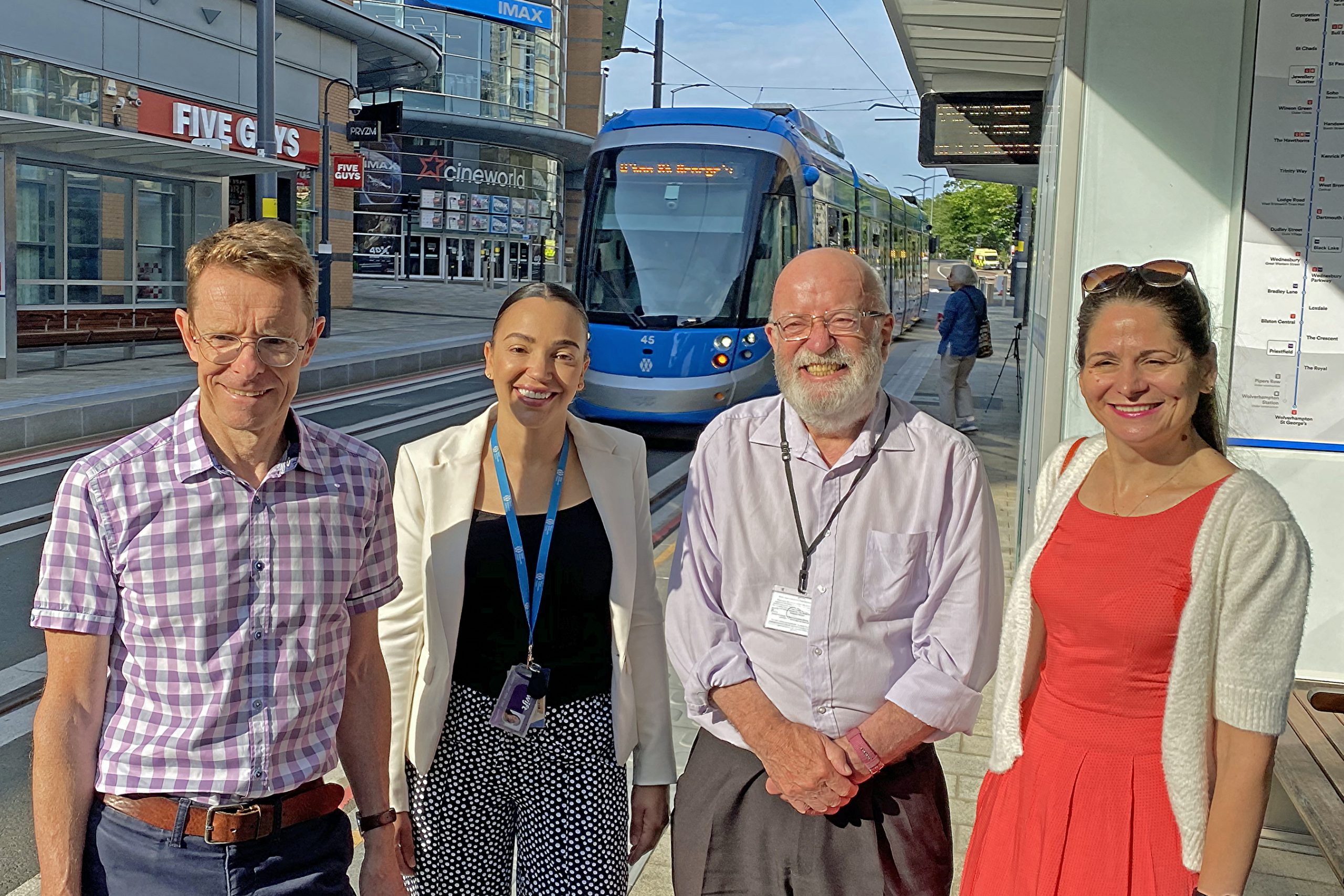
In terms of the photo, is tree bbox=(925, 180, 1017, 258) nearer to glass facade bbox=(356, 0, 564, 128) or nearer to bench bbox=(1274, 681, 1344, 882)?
glass facade bbox=(356, 0, 564, 128)

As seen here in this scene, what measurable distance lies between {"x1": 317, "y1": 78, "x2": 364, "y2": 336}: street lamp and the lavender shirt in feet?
69.6

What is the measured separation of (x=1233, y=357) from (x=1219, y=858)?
2.76 m

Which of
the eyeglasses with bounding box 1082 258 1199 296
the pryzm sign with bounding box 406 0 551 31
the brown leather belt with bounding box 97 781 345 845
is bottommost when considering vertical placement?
the brown leather belt with bounding box 97 781 345 845

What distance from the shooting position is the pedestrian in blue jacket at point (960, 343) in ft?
46.0

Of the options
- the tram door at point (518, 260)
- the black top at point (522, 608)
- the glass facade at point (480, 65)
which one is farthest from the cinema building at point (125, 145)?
the tram door at point (518, 260)

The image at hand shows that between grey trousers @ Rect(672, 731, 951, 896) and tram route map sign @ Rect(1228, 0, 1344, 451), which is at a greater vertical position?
tram route map sign @ Rect(1228, 0, 1344, 451)

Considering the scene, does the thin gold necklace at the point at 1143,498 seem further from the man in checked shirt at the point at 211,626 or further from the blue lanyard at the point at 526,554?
the man in checked shirt at the point at 211,626

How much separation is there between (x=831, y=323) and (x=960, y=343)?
38.3ft

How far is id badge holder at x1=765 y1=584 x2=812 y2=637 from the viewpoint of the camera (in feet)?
8.49

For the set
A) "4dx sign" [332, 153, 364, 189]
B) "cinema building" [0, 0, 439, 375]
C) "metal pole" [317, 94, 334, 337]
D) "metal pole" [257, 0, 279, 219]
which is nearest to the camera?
"cinema building" [0, 0, 439, 375]

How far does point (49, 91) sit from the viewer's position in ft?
67.7

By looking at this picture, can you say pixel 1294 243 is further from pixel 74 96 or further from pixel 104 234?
pixel 74 96

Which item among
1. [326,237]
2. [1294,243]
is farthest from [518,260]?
[1294,243]

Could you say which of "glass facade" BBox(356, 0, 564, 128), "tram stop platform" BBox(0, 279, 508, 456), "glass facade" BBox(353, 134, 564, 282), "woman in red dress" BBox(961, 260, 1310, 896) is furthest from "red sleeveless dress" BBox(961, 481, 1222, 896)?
"glass facade" BBox(356, 0, 564, 128)
